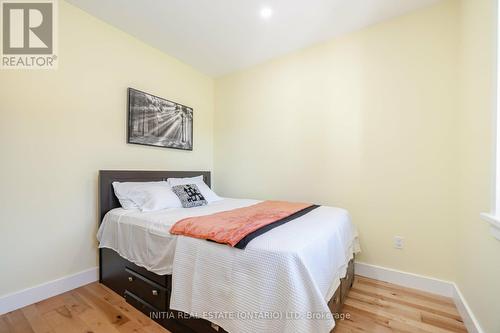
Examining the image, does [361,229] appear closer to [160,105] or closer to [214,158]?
[214,158]

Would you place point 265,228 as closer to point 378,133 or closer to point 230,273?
point 230,273

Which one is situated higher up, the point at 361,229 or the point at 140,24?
the point at 140,24

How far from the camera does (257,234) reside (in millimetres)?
1282

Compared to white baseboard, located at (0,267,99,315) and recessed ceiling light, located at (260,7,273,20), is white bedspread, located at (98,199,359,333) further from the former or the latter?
recessed ceiling light, located at (260,7,273,20)

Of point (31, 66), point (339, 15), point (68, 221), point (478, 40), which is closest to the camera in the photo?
point (478, 40)

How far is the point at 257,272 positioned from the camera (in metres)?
1.09

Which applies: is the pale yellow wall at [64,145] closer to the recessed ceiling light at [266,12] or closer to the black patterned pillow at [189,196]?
the black patterned pillow at [189,196]

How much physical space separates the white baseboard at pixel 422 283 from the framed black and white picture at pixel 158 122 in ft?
8.69

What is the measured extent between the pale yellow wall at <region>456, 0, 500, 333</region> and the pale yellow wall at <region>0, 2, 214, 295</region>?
299 cm

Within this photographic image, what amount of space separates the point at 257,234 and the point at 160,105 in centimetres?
221

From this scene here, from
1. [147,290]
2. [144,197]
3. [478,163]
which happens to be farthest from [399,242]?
[144,197]

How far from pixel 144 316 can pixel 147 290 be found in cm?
18

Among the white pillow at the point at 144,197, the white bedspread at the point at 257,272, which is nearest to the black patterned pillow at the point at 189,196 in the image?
the white pillow at the point at 144,197

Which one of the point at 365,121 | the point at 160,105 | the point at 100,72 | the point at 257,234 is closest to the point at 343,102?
the point at 365,121
